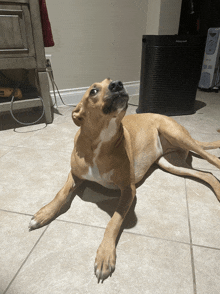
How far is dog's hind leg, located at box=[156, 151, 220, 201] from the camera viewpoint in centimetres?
141

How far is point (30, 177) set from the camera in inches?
59.5

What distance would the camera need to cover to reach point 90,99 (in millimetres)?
1000

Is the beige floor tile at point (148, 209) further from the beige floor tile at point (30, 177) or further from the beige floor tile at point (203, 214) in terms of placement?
the beige floor tile at point (30, 177)

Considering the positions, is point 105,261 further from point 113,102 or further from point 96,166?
point 113,102

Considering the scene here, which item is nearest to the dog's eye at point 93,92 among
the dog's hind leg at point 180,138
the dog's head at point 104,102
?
the dog's head at point 104,102

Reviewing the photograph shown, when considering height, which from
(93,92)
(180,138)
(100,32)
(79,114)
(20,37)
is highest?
(100,32)

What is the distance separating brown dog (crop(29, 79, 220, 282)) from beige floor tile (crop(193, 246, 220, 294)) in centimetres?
38

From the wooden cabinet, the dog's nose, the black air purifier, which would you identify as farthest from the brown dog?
the wooden cabinet

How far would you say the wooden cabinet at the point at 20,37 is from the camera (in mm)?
1878

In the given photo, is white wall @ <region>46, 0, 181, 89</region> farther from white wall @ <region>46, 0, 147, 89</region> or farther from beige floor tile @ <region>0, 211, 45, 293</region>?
beige floor tile @ <region>0, 211, 45, 293</region>

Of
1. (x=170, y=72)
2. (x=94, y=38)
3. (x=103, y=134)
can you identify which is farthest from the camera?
(x=94, y=38)

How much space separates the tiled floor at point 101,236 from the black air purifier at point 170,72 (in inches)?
44.5

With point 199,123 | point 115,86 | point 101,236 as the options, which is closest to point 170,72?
point 199,123

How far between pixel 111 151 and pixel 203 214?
0.66 m
